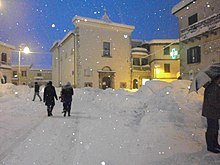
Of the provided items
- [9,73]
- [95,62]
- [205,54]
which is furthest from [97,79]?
[9,73]

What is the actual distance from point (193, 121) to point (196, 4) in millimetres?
16019

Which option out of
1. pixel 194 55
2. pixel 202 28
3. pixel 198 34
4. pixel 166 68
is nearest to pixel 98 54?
pixel 194 55

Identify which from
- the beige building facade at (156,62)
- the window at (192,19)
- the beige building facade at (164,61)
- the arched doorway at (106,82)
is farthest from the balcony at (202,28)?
the beige building facade at (164,61)

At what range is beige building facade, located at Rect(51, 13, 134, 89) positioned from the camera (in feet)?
95.0

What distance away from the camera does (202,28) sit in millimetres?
20094

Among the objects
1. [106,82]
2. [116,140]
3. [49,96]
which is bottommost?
[116,140]

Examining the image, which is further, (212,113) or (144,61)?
(144,61)

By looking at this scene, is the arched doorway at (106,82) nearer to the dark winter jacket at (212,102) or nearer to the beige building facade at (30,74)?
the dark winter jacket at (212,102)

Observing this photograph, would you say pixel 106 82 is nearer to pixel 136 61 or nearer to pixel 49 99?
pixel 136 61

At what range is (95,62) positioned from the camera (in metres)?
29.8

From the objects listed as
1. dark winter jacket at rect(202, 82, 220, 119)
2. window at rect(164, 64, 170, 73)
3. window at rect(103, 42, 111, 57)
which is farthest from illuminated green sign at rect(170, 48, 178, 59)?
dark winter jacket at rect(202, 82, 220, 119)

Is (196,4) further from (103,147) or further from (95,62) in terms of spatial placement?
(103,147)

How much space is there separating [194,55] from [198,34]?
2.47m

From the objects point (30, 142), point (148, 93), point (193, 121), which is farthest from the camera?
point (148, 93)
